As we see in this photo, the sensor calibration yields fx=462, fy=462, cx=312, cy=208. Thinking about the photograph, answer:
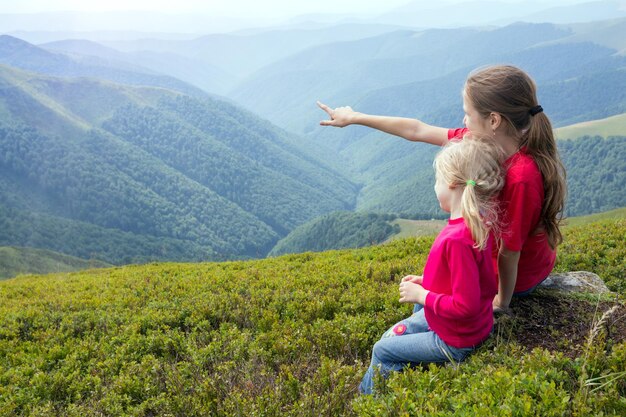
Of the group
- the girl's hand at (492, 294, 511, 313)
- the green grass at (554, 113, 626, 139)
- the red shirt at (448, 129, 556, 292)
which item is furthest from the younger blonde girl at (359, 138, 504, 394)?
the green grass at (554, 113, 626, 139)

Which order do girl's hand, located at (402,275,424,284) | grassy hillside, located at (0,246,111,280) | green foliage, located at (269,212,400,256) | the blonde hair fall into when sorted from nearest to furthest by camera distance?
the blonde hair → girl's hand, located at (402,275,424,284) → grassy hillside, located at (0,246,111,280) → green foliage, located at (269,212,400,256)

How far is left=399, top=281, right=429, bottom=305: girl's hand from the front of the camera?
14.8 ft

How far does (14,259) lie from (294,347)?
390ft

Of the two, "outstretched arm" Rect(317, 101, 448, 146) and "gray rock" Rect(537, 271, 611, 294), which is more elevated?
"outstretched arm" Rect(317, 101, 448, 146)

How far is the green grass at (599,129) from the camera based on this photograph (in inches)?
7303

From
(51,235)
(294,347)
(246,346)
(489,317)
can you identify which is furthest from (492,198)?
(51,235)

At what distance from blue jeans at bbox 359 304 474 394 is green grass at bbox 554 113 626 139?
208695mm

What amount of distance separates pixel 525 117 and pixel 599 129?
221 meters

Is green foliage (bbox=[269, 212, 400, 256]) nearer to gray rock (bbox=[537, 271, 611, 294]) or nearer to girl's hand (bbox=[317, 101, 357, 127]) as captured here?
gray rock (bbox=[537, 271, 611, 294])

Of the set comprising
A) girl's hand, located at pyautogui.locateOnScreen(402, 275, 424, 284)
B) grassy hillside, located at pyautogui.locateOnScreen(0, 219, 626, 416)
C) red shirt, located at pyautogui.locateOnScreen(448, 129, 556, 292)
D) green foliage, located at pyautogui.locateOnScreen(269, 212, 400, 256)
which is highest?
red shirt, located at pyautogui.locateOnScreen(448, 129, 556, 292)

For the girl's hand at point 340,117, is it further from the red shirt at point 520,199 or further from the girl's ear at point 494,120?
the red shirt at point 520,199

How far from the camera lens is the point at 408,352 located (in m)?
4.63

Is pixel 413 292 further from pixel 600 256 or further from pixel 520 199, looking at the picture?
pixel 600 256

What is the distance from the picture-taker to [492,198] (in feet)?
14.4
